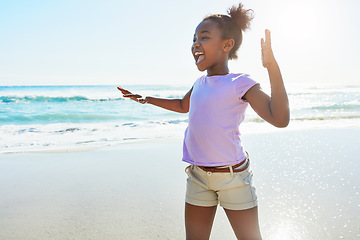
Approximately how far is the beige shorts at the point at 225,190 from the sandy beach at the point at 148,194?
1.12 metres

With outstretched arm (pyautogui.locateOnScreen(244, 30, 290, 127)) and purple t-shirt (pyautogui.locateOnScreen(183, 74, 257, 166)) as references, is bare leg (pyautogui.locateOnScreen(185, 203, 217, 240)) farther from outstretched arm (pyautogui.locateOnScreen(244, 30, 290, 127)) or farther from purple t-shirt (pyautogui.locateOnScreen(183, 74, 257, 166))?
outstretched arm (pyautogui.locateOnScreen(244, 30, 290, 127))

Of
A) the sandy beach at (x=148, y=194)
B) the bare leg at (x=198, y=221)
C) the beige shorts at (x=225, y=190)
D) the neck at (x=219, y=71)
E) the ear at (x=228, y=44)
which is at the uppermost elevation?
the ear at (x=228, y=44)

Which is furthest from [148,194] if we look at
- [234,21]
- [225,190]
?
[234,21]

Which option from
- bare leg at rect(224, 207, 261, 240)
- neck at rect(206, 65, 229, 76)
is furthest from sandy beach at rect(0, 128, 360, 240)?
neck at rect(206, 65, 229, 76)

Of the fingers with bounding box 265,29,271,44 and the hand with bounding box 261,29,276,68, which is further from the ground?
the fingers with bounding box 265,29,271,44

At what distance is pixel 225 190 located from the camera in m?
1.87

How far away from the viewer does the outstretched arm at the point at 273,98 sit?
1550mm

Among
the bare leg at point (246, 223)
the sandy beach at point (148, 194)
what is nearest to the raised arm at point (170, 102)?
the bare leg at point (246, 223)

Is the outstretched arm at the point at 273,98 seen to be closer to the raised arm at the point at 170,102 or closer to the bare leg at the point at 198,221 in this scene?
the bare leg at the point at 198,221

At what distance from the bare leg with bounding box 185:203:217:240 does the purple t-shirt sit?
267mm

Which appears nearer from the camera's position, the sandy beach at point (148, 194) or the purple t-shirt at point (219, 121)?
the purple t-shirt at point (219, 121)

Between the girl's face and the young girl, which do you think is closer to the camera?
the young girl

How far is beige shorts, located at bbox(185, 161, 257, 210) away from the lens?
1.84m

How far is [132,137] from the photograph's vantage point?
812 centimetres
